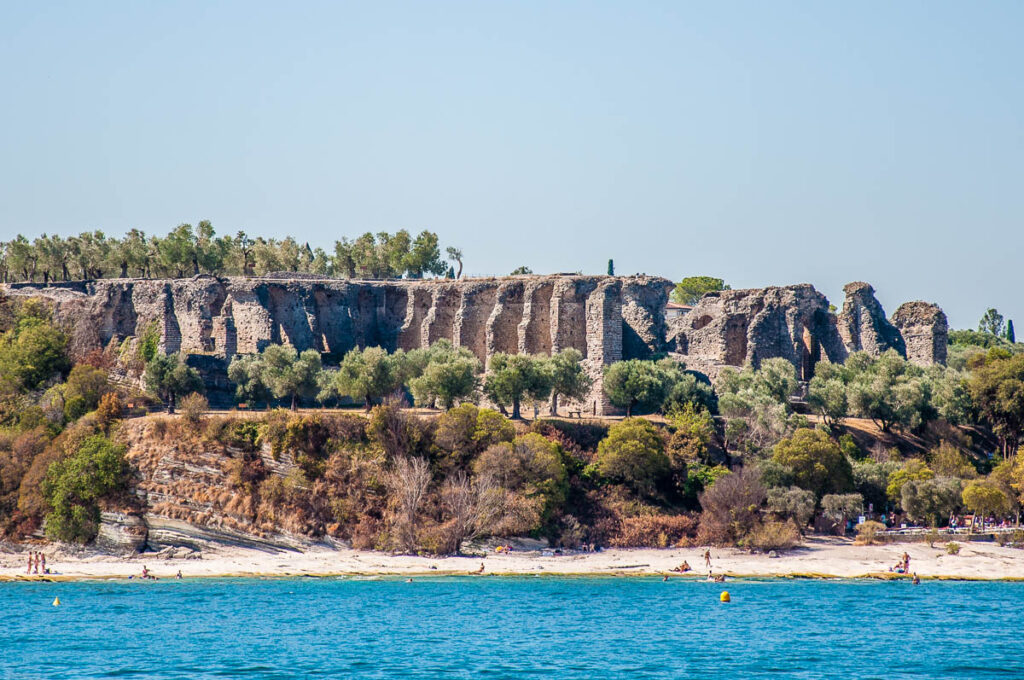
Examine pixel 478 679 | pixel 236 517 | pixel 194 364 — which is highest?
pixel 194 364

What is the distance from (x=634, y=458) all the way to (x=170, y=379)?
21.5 m

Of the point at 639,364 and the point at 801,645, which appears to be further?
the point at 639,364

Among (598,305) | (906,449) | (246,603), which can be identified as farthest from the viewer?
(598,305)

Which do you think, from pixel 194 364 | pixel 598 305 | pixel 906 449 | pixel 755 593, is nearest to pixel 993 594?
pixel 755 593

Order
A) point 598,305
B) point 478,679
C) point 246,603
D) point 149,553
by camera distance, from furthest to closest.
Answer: point 598,305 → point 149,553 → point 246,603 → point 478,679

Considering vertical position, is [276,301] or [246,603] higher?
[276,301]

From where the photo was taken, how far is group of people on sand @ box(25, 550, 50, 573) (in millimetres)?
60303

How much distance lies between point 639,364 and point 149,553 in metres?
23.4

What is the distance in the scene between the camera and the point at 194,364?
241 ft

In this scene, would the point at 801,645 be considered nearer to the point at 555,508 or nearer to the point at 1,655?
the point at 555,508

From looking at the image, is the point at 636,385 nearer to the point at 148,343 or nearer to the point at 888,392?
the point at 888,392

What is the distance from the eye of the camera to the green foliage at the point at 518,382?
68.6 meters

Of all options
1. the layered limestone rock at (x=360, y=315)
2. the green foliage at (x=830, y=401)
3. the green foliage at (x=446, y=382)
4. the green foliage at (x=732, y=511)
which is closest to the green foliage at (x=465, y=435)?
the green foliage at (x=446, y=382)

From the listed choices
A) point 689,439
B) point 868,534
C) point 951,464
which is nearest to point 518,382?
point 689,439
